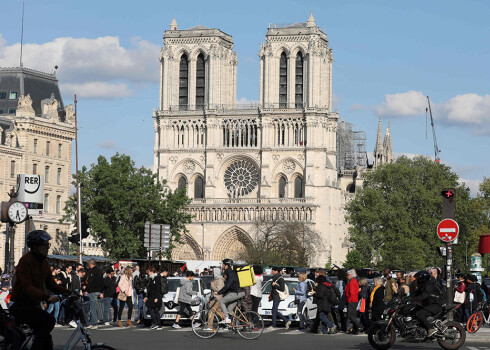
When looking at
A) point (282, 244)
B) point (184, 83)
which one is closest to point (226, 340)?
point (282, 244)

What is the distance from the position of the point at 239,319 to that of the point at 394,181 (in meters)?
70.0

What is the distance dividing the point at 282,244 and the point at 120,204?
22.9 meters

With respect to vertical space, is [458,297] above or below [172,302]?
above

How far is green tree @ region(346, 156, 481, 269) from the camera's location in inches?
3477

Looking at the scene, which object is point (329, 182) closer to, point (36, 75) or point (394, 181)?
point (394, 181)

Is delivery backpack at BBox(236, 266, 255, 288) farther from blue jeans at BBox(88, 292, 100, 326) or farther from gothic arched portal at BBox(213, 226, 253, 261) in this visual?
gothic arched portal at BBox(213, 226, 253, 261)

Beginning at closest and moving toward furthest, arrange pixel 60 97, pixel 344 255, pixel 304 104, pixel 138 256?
1. pixel 138 256
2. pixel 60 97
3. pixel 304 104
4. pixel 344 255

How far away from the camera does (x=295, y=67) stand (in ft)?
338

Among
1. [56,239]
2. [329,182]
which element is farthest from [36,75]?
[329,182]

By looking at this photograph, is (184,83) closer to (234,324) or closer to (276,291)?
(276,291)

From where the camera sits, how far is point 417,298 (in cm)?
2095

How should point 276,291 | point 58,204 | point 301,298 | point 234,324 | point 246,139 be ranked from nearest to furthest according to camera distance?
point 234,324, point 276,291, point 301,298, point 58,204, point 246,139

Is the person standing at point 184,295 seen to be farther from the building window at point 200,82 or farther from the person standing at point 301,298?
the building window at point 200,82

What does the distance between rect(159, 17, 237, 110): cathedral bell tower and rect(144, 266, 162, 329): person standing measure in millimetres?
76570
